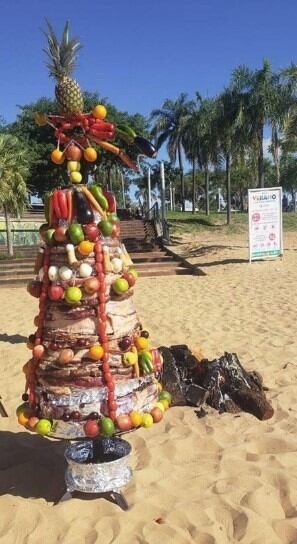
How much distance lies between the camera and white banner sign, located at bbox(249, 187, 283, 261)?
15.2 meters

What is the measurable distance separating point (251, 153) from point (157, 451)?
24.7 m

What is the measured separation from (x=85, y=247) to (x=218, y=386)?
8.90ft

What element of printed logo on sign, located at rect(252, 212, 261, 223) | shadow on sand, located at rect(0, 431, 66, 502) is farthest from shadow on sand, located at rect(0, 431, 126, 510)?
printed logo on sign, located at rect(252, 212, 261, 223)

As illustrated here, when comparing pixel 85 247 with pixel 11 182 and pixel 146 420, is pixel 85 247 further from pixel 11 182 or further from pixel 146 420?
pixel 11 182

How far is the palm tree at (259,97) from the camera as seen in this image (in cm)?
2434

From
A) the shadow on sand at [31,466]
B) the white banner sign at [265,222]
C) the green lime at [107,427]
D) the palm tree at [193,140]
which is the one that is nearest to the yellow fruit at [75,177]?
the green lime at [107,427]

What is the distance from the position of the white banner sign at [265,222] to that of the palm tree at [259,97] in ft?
29.9

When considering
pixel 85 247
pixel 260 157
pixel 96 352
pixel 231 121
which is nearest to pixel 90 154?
pixel 85 247

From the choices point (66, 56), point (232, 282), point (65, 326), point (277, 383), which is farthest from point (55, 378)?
point (232, 282)

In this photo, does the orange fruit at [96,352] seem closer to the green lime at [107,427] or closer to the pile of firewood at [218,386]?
the green lime at [107,427]

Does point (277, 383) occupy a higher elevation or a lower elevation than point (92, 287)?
lower

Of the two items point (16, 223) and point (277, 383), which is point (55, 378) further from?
point (16, 223)

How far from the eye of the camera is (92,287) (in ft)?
9.54

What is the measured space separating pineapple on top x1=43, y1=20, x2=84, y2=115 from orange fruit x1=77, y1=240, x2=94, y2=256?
82 centimetres
